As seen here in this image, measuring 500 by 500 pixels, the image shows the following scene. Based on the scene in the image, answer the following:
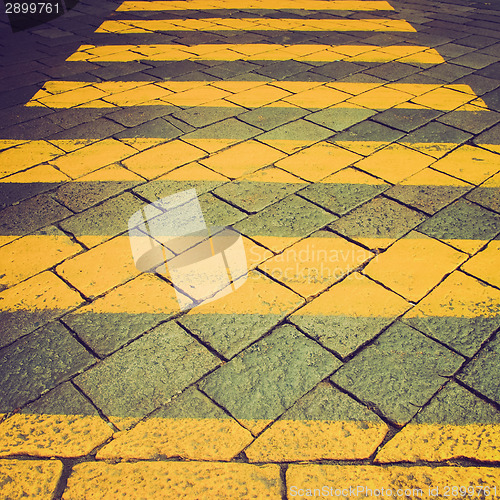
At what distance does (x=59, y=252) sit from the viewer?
2488mm

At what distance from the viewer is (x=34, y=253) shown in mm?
2488

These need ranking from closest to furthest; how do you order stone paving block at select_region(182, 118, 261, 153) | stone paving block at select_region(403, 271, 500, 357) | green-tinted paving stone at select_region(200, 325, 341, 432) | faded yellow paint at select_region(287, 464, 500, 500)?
faded yellow paint at select_region(287, 464, 500, 500)
green-tinted paving stone at select_region(200, 325, 341, 432)
stone paving block at select_region(403, 271, 500, 357)
stone paving block at select_region(182, 118, 261, 153)

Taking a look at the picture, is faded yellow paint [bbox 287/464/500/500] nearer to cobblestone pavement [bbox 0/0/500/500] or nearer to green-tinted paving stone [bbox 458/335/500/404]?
cobblestone pavement [bbox 0/0/500/500]

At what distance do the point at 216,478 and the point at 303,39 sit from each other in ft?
16.9

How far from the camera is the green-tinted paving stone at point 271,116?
→ 3670mm

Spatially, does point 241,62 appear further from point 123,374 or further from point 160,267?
point 123,374

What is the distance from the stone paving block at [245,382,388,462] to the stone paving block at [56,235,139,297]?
1106 millimetres

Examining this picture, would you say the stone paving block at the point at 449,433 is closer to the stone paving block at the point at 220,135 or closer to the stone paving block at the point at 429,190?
the stone paving block at the point at 429,190

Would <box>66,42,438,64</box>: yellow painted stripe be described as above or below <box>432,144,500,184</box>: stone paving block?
above

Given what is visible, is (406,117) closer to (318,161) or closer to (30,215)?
(318,161)

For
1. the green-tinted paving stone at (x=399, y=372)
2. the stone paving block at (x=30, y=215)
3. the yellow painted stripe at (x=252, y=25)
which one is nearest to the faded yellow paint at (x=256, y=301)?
the green-tinted paving stone at (x=399, y=372)

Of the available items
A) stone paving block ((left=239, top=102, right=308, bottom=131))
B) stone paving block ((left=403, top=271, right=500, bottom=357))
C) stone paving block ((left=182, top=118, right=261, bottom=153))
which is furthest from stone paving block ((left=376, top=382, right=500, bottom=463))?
stone paving block ((left=239, top=102, right=308, bottom=131))

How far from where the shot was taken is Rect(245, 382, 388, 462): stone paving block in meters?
1.60

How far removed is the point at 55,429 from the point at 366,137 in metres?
2.86
